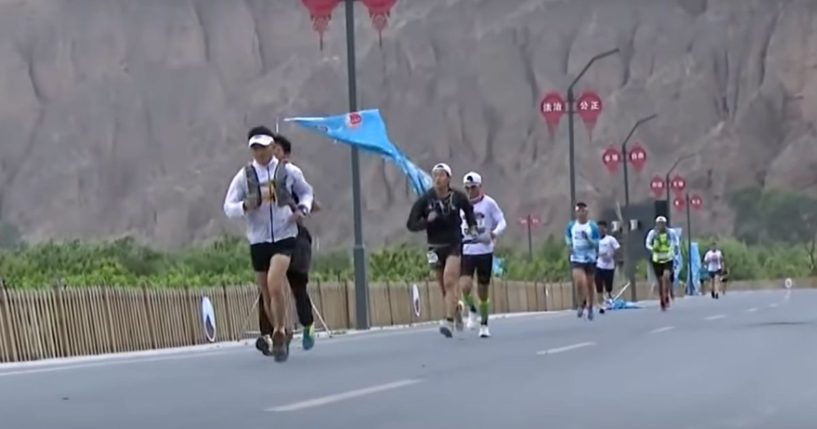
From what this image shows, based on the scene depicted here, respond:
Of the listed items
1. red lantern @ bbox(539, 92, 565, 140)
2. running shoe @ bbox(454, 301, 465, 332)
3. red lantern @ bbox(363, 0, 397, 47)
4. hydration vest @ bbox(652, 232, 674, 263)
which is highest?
red lantern @ bbox(363, 0, 397, 47)

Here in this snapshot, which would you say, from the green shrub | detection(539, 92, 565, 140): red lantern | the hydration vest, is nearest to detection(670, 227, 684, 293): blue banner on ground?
detection(539, 92, 565, 140): red lantern

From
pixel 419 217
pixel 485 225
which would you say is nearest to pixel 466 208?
pixel 419 217

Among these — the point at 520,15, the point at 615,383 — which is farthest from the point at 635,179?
the point at 615,383

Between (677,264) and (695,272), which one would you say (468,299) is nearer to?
(677,264)

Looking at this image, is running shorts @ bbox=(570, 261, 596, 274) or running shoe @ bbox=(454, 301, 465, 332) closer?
running shoe @ bbox=(454, 301, 465, 332)

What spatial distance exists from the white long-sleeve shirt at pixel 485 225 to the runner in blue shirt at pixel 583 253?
30.1ft

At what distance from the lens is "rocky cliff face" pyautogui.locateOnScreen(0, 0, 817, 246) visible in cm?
12312

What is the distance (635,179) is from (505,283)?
76.5 metres

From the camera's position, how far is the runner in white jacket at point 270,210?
52.1ft

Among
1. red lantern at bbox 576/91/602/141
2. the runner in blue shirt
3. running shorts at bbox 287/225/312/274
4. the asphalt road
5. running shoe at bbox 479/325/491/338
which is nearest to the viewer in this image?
the asphalt road

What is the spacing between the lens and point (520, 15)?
133125 mm

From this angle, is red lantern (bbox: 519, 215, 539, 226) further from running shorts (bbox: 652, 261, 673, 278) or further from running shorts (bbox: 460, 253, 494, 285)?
running shorts (bbox: 460, 253, 494, 285)

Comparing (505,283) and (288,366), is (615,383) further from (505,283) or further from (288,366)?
(505,283)

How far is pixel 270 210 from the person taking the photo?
52.3ft
